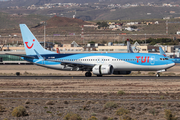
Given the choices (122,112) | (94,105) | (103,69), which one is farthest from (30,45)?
(122,112)

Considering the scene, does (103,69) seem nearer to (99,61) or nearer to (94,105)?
(99,61)

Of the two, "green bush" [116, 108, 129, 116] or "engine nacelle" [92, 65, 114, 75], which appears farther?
"engine nacelle" [92, 65, 114, 75]

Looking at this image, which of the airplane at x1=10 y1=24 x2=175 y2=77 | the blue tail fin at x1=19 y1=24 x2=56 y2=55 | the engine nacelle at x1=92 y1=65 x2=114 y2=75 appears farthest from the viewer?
the blue tail fin at x1=19 y1=24 x2=56 y2=55

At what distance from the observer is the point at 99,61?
5584cm

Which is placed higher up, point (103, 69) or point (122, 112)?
point (103, 69)

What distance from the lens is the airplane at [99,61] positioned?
174 feet

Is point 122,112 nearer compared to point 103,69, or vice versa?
point 122,112

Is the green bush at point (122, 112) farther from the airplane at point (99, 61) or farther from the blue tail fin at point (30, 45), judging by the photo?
the blue tail fin at point (30, 45)

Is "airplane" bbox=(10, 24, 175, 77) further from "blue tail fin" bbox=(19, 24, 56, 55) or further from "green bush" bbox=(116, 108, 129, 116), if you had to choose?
"green bush" bbox=(116, 108, 129, 116)

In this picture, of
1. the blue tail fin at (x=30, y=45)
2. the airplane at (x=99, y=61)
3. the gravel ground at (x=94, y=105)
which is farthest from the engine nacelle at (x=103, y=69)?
the gravel ground at (x=94, y=105)

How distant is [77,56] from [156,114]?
35988 millimetres

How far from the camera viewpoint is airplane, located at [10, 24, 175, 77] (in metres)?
53.1

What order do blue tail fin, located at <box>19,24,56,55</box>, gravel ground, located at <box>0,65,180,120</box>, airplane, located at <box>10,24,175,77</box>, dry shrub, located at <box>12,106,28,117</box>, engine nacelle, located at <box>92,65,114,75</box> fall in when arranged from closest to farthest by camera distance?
dry shrub, located at <box>12,106,28,117</box> → gravel ground, located at <box>0,65,180,120</box> → engine nacelle, located at <box>92,65,114,75</box> → airplane, located at <box>10,24,175,77</box> → blue tail fin, located at <box>19,24,56,55</box>

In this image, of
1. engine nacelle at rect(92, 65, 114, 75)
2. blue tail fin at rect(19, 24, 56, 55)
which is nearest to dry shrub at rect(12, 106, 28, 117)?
engine nacelle at rect(92, 65, 114, 75)
